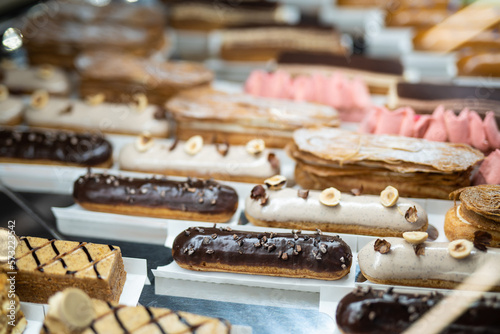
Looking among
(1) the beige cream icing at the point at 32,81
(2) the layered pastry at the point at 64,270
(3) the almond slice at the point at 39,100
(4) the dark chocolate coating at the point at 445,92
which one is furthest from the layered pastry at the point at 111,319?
(1) the beige cream icing at the point at 32,81

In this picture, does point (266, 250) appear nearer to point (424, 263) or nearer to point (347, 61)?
point (424, 263)

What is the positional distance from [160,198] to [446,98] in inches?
101

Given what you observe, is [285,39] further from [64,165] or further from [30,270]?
[30,270]

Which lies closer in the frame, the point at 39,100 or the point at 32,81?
the point at 39,100

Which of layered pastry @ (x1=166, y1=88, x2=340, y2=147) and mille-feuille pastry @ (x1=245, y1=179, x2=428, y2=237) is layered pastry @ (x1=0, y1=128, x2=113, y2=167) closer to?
layered pastry @ (x1=166, y1=88, x2=340, y2=147)

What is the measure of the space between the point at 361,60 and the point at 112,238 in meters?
3.38

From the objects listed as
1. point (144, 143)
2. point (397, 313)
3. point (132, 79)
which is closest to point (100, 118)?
point (132, 79)

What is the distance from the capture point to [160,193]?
10.4 ft

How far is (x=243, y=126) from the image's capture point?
12.9ft

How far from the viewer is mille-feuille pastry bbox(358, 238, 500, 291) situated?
249 cm

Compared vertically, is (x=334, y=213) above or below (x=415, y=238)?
below

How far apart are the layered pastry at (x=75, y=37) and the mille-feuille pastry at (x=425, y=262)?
12.2 ft

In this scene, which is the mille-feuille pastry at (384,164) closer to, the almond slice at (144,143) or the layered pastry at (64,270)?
the almond slice at (144,143)

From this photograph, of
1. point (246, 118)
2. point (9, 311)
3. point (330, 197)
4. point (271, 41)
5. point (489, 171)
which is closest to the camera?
point (9, 311)
